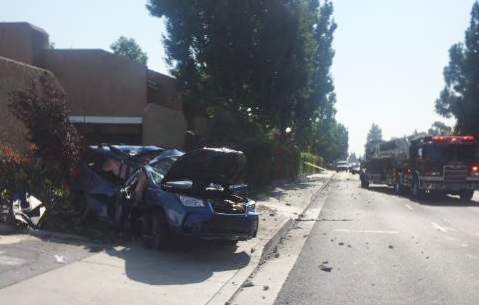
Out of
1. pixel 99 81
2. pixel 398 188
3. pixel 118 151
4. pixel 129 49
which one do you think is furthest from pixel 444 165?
pixel 129 49

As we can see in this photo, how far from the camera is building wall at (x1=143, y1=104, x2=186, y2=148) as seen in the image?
91.7ft

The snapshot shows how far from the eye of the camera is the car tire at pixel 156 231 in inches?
387

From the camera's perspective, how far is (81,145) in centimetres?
1180

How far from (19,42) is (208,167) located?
22.0 metres

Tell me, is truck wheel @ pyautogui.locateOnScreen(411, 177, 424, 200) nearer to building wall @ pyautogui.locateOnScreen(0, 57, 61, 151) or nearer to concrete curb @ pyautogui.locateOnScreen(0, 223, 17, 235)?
building wall @ pyautogui.locateOnScreen(0, 57, 61, 151)

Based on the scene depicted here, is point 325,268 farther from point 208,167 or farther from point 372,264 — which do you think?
point 208,167

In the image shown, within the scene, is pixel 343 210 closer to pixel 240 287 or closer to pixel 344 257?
pixel 344 257

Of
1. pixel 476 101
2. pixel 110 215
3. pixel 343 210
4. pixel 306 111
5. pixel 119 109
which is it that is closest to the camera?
pixel 110 215

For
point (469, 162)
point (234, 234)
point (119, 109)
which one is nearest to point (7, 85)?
point (234, 234)

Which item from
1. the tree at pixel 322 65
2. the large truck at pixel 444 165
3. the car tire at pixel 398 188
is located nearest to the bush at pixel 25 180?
the large truck at pixel 444 165

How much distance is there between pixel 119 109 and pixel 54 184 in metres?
17.9

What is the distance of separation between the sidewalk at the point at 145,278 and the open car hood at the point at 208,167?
1.25 m

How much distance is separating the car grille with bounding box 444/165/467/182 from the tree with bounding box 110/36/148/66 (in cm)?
5627

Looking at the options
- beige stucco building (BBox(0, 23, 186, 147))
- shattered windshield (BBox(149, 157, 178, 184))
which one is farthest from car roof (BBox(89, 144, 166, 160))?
beige stucco building (BBox(0, 23, 186, 147))
